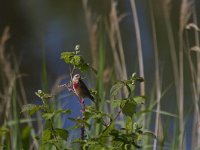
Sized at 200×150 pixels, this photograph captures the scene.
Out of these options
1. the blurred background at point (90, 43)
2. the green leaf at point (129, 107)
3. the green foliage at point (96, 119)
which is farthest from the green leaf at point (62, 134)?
the blurred background at point (90, 43)

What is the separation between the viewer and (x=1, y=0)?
336 inches

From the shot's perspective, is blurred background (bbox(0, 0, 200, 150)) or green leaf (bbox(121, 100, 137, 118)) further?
blurred background (bbox(0, 0, 200, 150))

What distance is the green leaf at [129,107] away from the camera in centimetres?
111

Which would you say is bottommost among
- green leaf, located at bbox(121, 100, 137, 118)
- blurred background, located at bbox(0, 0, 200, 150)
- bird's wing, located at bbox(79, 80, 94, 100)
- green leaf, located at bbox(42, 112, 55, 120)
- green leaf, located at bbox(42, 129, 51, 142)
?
green leaf, located at bbox(42, 129, 51, 142)

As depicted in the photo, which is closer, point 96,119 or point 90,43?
point 96,119

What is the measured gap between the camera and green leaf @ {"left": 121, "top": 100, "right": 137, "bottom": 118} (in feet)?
3.63

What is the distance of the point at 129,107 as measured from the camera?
1113mm

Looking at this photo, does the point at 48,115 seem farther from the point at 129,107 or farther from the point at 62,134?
the point at 129,107

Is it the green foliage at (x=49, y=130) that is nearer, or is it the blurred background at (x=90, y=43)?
the green foliage at (x=49, y=130)

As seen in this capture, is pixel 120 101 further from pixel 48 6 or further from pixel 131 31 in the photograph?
pixel 48 6

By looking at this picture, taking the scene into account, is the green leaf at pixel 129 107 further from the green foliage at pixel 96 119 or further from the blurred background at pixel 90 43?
the blurred background at pixel 90 43

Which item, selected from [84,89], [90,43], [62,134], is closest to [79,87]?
[84,89]

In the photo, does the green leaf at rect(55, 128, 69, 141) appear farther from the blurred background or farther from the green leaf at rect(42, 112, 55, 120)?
the blurred background

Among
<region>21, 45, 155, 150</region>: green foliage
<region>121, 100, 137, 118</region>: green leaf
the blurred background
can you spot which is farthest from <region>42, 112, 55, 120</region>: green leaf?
the blurred background
